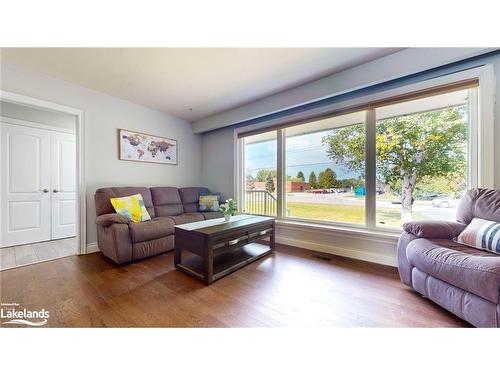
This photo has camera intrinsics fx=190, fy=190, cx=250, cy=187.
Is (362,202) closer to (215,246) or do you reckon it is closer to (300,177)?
(300,177)

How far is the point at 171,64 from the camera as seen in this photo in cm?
212

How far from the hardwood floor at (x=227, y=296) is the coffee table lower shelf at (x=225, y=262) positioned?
8 cm

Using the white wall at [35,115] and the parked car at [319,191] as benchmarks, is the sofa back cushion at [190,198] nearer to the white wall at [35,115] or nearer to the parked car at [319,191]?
the white wall at [35,115]

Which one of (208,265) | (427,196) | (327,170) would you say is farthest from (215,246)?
(427,196)

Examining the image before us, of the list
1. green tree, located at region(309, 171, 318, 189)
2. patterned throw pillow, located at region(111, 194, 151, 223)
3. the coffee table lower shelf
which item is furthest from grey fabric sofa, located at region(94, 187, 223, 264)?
green tree, located at region(309, 171, 318, 189)

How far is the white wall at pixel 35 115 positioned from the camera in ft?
9.39

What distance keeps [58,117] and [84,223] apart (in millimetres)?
2124

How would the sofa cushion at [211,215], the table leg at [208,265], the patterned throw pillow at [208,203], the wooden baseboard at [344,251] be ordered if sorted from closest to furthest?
the table leg at [208,265] < the wooden baseboard at [344,251] < the sofa cushion at [211,215] < the patterned throw pillow at [208,203]

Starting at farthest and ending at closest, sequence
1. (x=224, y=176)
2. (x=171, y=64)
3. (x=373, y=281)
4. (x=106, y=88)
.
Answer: (x=224, y=176) < (x=106, y=88) < (x=171, y=64) < (x=373, y=281)

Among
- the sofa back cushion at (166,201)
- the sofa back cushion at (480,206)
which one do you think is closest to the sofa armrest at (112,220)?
the sofa back cushion at (166,201)

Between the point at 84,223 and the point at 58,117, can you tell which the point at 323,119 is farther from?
the point at 58,117

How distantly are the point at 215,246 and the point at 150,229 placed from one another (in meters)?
1.07

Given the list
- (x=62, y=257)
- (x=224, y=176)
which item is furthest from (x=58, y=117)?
(x=224, y=176)
